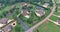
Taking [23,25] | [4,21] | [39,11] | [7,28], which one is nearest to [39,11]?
[39,11]

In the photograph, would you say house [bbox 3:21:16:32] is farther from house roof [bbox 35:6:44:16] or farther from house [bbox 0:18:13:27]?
house roof [bbox 35:6:44:16]

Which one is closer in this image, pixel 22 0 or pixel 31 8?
pixel 31 8

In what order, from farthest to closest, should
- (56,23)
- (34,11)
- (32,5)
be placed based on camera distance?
(32,5) → (34,11) → (56,23)

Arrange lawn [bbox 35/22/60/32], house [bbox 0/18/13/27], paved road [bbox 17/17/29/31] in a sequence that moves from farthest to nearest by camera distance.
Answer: house [bbox 0/18/13/27] → paved road [bbox 17/17/29/31] → lawn [bbox 35/22/60/32]

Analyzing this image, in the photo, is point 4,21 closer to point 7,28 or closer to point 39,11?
point 7,28

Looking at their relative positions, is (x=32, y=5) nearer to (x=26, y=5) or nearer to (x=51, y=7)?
A: (x=26, y=5)

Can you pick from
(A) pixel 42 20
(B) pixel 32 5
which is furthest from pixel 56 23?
(B) pixel 32 5

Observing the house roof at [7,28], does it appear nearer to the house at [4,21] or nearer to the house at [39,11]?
the house at [4,21]

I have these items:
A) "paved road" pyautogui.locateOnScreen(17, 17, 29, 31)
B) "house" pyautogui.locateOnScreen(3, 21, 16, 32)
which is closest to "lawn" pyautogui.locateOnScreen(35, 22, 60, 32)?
"paved road" pyautogui.locateOnScreen(17, 17, 29, 31)

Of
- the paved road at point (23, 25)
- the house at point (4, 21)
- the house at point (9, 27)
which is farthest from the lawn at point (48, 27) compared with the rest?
the house at point (4, 21)
